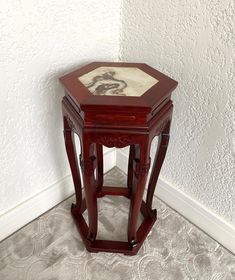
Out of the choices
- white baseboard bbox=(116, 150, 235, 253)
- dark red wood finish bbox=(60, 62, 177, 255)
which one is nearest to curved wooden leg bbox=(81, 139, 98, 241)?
dark red wood finish bbox=(60, 62, 177, 255)

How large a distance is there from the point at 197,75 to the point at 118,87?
322 millimetres

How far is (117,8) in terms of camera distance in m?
1.12

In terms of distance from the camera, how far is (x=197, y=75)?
979mm

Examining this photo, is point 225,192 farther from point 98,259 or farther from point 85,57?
point 85,57

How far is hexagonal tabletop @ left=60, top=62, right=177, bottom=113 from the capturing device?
0.75 metres

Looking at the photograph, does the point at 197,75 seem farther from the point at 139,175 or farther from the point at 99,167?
the point at 99,167

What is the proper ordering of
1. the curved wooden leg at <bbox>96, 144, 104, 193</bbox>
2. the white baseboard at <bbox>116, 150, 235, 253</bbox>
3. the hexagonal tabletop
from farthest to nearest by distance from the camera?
the curved wooden leg at <bbox>96, 144, 104, 193</bbox> < the white baseboard at <bbox>116, 150, 235, 253</bbox> < the hexagonal tabletop

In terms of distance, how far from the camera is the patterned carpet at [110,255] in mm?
1045

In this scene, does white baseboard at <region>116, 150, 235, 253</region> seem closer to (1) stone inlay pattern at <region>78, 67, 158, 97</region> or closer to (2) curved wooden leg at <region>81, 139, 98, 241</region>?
(2) curved wooden leg at <region>81, 139, 98, 241</region>

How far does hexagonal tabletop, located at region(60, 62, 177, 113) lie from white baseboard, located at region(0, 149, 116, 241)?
0.55m

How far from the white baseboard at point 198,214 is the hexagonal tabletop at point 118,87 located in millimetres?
553

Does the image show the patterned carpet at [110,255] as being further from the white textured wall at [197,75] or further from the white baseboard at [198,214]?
the white textured wall at [197,75]

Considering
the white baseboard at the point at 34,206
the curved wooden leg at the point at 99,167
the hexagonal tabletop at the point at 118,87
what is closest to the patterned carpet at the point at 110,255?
the white baseboard at the point at 34,206

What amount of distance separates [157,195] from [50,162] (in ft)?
1.81
